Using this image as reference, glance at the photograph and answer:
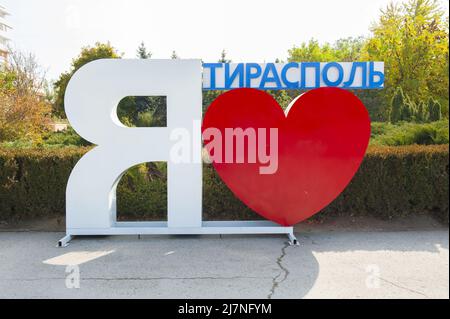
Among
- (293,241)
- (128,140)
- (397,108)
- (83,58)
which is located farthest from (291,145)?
(83,58)

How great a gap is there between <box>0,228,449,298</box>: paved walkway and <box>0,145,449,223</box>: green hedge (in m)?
0.51

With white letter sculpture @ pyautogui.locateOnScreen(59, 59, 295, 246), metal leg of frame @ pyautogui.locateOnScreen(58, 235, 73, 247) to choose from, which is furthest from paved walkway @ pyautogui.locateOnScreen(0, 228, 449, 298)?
white letter sculpture @ pyautogui.locateOnScreen(59, 59, 295, 246)

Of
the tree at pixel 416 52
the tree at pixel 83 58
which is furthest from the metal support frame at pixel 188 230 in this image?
the tree at pixel 83 58

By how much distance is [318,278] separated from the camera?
4543mm

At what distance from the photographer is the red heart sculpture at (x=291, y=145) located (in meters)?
5.86

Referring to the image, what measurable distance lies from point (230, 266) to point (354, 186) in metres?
2.84

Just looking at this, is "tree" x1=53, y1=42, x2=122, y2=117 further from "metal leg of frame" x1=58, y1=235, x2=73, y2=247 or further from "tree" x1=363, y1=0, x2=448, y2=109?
"metal leg of frame" x1=58, y1=235, x2=73, y2=247

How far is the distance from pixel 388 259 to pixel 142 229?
3.27 metres

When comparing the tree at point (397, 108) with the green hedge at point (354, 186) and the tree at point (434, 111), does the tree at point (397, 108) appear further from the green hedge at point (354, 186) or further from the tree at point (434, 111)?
the green hedge at point (354, 186)

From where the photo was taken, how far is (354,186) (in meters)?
6.77

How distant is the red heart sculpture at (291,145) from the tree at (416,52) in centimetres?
1665

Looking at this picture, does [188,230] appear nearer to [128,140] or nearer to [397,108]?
[128,140]

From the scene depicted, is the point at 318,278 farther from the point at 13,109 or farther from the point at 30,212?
the point at 13,109
